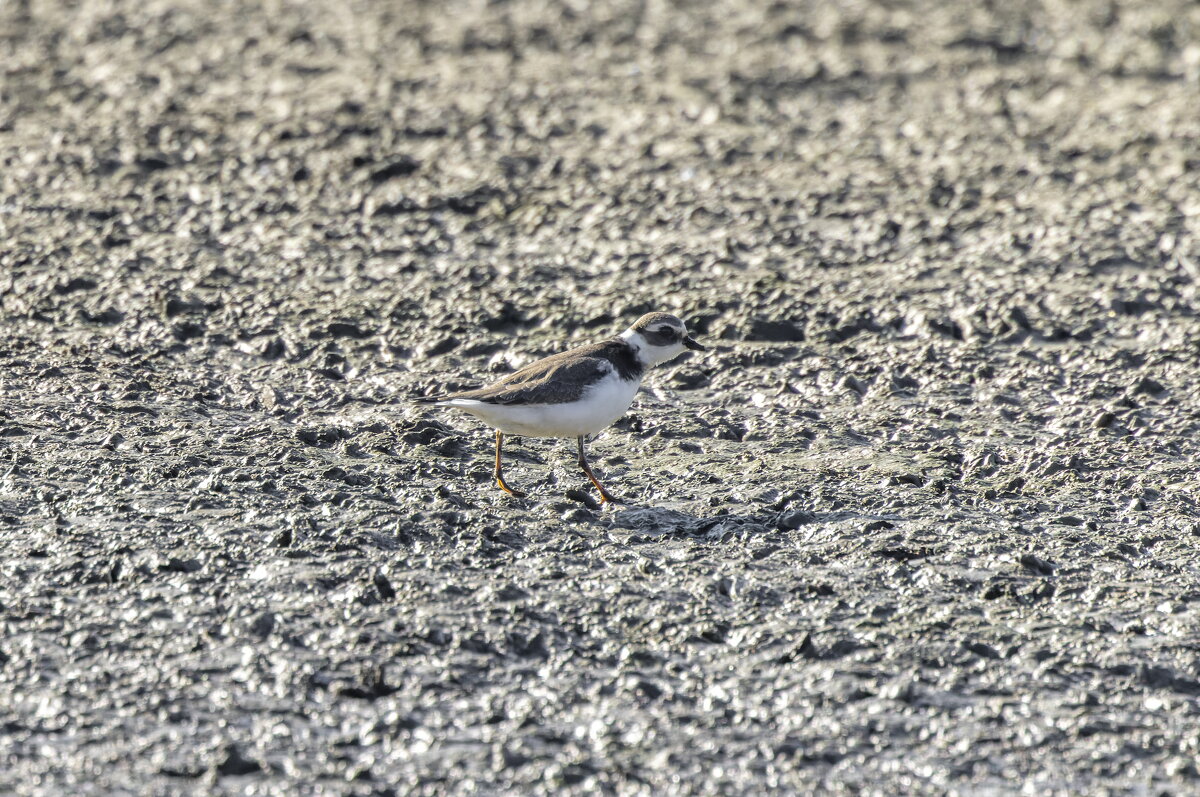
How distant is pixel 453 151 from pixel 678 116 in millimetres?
2253

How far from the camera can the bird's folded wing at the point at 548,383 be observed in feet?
23.7

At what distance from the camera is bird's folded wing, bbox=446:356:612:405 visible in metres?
7.21

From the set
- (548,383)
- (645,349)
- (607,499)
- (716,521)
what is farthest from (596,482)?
(645,349)

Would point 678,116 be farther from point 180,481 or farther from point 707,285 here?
point 180,481

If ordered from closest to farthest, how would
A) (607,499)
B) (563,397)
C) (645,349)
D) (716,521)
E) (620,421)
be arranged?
(716,521)
(563,397)
(607,499)
(645,349)
(620,421)

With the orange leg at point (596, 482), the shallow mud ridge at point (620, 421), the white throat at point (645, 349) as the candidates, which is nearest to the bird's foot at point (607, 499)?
the orange leg at point (596, 482)

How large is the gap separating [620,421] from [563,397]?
1.30 meters

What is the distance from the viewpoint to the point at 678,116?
13.6m

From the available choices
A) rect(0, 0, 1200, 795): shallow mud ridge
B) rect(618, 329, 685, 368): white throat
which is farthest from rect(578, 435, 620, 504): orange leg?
rect(618, 329, 685, 368): white throat

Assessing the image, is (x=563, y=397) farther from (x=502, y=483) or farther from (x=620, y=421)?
(x=620, y=421)

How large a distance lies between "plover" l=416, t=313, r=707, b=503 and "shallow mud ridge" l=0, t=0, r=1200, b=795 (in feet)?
1.16

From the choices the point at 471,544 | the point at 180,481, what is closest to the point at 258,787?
the point at 471,544

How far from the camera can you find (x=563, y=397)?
7219 mm

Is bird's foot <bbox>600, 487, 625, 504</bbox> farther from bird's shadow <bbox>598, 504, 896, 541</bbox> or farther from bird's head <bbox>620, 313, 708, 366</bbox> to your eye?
bird's head <bbox>620, 313, 708, 366</bbox>
